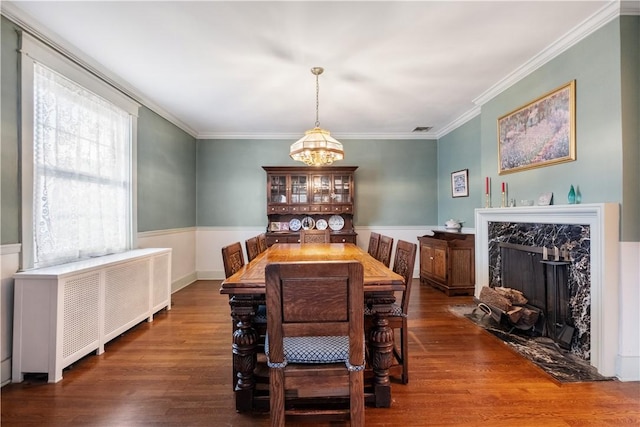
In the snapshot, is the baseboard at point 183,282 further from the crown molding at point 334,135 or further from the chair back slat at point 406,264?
the chair back slat at point 406,264

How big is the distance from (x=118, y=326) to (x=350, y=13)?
3.24m

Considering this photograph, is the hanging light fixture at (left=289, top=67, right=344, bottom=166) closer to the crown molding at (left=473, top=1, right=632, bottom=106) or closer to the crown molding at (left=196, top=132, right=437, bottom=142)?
the crown molding at (left=473, top=1, right=632, bottom=106)

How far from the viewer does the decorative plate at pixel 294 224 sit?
5184 mm

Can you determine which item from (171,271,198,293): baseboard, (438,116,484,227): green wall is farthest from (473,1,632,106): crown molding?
(171,271,198,293): baseboard

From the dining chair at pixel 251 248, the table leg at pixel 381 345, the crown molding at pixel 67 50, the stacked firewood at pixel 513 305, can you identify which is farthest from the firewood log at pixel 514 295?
the crown molding at pixel 67 50

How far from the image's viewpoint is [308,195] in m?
5.04

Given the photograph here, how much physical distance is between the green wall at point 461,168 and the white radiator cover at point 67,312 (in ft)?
13.5

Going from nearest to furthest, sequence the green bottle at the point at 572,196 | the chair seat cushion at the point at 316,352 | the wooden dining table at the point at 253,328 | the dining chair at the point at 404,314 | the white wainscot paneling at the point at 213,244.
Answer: the chair seat cushion at the point at 316,352 → the wooden dining table at the point at 253,328 → the dining chair at the point at 404,314 → the green bottle at the point at 572,196 → the white wainscot paneling at the point at 213,244

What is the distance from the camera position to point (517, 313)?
286 cm

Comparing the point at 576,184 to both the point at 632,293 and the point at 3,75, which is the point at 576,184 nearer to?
the point at 632,293

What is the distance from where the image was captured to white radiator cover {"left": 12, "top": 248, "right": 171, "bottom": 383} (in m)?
2.05

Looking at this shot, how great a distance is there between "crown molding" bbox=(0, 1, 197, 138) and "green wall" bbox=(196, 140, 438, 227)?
63.6 inches

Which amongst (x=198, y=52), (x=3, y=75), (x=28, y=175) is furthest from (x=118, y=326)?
(x=198, y=52)

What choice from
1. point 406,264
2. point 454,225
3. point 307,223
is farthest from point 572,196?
point 307,223
